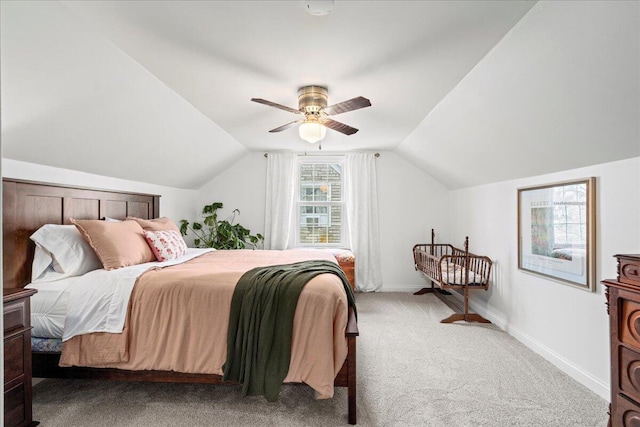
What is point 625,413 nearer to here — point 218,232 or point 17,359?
point 17,359

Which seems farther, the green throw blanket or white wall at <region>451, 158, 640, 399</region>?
white wall at <region>451, 158, 640, 399</region>

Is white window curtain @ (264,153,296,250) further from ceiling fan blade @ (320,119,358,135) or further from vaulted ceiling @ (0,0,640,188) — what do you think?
ceiling fan blade @ (320,119,358,135)

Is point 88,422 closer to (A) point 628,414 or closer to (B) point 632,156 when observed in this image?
(A) point 628,414

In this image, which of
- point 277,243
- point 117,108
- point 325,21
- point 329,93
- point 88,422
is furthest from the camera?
point 277,243

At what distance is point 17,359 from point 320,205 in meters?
4.20

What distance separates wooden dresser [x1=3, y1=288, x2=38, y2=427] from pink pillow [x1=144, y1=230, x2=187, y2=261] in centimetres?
115

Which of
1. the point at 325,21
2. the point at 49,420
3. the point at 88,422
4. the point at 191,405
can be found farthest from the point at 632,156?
the point at 49,420

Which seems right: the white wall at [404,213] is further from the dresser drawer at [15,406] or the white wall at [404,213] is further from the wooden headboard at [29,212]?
the dresser drawer at [15,406]

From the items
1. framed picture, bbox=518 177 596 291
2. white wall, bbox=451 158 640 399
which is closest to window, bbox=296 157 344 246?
white wall, bbox=451 158 640 399

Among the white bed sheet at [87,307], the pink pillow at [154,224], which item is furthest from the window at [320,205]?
the white bed sheet at [87,307]

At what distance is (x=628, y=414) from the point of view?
172 centimetres

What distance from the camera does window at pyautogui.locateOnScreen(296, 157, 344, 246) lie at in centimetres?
571

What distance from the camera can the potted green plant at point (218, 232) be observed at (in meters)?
5.12

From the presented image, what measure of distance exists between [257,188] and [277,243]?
36.2 inches
